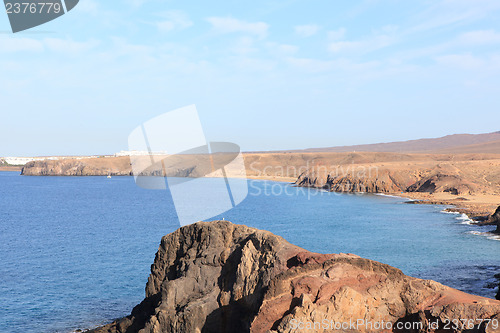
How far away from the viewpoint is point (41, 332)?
87.9 feet

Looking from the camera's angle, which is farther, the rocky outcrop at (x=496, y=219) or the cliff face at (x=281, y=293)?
the rocky outcrop at (x=496, y=219)

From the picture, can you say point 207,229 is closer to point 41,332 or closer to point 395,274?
point 395,274

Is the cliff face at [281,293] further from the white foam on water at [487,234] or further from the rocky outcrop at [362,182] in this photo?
the rocky outcrop at [362,182]

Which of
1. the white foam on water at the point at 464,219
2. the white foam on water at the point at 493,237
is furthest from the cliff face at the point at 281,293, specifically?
the white foam on water at the point at 464,219

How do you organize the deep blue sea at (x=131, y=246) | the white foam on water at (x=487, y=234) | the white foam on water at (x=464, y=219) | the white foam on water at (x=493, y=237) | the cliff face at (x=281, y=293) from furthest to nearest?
the white foam on water at (x=464, y=219), the white foam on water at (x=487, y=234), the white foam on water at (x=493, y=237), the deep blue sea at (x=131, y=246), the cliff face at (x=281, y=293)

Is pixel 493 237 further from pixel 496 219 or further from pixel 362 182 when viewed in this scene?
pixel 362 182

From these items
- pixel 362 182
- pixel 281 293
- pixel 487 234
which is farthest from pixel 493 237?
pixel 362 182

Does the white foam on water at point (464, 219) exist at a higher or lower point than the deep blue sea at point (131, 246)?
lower

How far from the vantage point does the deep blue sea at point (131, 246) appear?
31375 millimetres

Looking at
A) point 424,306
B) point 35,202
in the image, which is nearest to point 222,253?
point 424,306

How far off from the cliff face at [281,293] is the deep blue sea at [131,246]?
446 inches

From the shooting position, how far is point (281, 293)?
16062 mm

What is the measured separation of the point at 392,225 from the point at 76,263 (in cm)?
4035

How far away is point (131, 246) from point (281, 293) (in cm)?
3662
